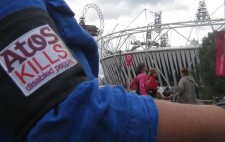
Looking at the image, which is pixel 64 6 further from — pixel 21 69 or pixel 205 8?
pixel 205 8

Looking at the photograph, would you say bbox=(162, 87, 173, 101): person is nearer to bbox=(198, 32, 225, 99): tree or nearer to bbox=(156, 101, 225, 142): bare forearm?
bbox=(198, 32, 225, 99): tree

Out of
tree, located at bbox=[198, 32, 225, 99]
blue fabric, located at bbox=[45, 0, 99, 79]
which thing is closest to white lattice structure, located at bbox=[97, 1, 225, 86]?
tree, located at bbox=[198, 32, 225, 99]

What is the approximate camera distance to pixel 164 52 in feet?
157

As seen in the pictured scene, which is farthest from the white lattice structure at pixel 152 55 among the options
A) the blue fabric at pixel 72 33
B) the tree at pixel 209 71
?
the blue fabric at pixel 72 33

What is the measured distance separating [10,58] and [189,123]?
0.39 meters

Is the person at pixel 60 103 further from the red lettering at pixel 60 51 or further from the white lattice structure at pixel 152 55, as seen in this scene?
the white lattice structure at pixel 152 55

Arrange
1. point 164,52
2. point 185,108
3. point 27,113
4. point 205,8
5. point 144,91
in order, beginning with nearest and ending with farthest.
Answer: point 27,113 → point 185,108 → point 144,91 → point 164,52 → point 205,8

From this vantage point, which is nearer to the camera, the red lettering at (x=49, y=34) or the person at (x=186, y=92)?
the red lettering at (x=49, y=34)

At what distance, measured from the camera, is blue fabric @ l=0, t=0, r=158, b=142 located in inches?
27.9

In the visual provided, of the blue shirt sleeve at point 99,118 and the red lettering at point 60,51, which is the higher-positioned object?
the red lettering at point 60,51

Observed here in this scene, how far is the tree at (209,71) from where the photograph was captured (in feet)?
86.4

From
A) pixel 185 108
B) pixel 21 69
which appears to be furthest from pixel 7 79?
pixel 185 108

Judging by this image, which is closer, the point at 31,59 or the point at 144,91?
the point at 31,59

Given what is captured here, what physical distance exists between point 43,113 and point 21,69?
95 mm
